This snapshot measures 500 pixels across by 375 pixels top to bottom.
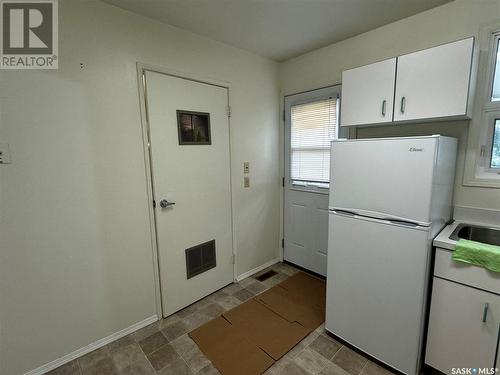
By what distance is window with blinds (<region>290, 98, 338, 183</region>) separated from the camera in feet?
8.21

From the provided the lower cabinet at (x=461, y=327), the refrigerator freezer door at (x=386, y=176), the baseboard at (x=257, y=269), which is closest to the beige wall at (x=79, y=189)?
the baseboard at (x=257, y=269)

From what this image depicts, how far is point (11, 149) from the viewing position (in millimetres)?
1419

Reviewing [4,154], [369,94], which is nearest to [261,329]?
[369,94]

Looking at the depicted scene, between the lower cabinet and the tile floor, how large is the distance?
0.38 metres

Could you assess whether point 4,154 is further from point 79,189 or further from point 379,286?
point 379,286

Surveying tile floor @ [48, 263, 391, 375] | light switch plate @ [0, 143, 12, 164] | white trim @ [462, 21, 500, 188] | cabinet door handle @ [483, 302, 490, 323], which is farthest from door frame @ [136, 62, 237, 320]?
cabinet door handle @ [483, 302, 490, 323]

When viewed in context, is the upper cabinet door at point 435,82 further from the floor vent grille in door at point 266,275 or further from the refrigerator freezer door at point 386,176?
the floor vent grille in door at point 266,275

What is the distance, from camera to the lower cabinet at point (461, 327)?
129cm

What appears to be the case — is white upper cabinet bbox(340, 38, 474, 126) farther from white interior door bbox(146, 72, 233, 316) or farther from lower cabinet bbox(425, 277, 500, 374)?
white interior door bbox(146, 72, 233, 316)

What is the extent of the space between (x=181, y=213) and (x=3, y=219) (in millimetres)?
1132

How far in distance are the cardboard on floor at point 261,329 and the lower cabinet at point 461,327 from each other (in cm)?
85

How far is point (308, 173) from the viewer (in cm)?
274

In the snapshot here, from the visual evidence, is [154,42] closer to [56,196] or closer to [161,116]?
[161,116]

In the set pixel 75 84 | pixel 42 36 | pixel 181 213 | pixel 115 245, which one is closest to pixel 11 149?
pixel 75 84
